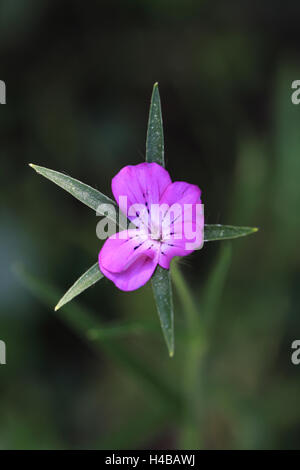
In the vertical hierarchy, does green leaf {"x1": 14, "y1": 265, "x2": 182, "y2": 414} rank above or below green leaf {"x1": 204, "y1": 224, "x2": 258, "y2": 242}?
below

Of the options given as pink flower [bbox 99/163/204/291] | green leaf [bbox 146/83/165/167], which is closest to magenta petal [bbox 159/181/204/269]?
pink flower [bbox 99/163/204/291]

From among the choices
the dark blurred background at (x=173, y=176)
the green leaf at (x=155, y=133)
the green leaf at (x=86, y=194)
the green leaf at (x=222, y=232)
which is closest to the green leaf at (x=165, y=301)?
the green leaf at (x=222, y=232)

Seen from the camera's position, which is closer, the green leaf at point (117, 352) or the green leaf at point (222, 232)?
the green leaf at point (222, 232)

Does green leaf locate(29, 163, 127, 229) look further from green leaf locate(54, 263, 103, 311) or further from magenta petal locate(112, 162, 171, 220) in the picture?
green leaf locate(54, 263, 103, 311)

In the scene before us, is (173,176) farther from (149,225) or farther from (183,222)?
(183,222)

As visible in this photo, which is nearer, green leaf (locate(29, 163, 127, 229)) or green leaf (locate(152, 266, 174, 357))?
green leaf (locate(152, 266, 174, 357))

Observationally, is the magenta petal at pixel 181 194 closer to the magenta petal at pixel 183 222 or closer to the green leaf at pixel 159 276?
the magenta petal at pixel 183 222
